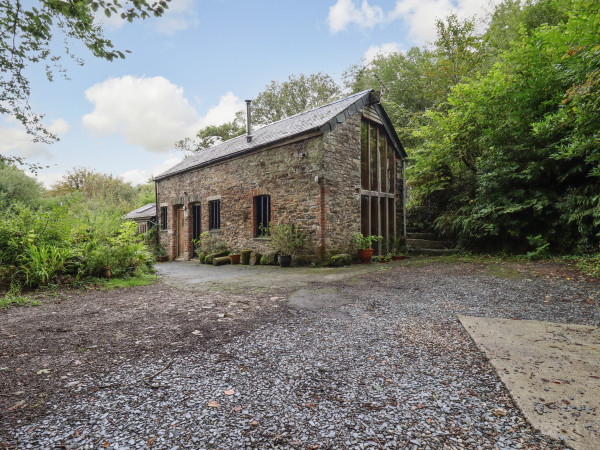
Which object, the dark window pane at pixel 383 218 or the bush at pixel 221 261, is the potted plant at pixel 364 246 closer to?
the dark window pane at pixel 383 218

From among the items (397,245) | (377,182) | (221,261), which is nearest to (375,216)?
(377,182)

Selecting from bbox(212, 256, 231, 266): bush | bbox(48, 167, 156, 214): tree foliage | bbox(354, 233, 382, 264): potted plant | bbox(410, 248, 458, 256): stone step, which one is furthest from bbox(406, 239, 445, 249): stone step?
bbox(48, 167, 156, 214): tree foliage

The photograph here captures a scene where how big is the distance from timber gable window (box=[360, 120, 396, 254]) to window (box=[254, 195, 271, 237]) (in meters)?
3.11

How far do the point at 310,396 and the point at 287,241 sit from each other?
6.73 meters

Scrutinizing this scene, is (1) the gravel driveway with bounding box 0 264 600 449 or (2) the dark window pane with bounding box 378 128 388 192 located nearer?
(1) the gravel driveway with bounding box 0 264 600 449

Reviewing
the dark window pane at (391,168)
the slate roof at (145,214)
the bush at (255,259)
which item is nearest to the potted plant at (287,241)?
the bush at (255,259)

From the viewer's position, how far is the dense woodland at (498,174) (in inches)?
207

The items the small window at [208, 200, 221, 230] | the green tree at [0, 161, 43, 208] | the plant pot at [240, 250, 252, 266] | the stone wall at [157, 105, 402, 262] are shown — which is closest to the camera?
the stone wall at [157, 105, 402, 262]

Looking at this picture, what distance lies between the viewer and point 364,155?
953cm

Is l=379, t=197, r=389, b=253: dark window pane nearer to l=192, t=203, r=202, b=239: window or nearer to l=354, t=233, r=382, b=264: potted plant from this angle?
l=354, t=233, r=382, b=264: potted plant

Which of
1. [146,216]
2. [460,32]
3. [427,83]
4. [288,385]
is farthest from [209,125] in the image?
[288,385]

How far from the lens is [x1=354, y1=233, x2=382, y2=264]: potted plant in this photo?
343 inches

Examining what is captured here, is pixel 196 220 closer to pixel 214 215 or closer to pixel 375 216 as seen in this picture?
pixel 214 215

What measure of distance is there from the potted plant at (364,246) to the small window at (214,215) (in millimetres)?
5591
